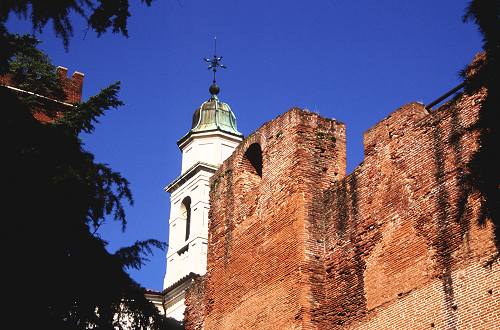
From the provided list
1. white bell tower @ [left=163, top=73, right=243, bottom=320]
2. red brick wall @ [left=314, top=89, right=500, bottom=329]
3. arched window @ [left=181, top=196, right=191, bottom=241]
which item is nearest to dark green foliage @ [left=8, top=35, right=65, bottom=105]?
red brick wall @ [left=314, top=89, right=500, bottom=329]

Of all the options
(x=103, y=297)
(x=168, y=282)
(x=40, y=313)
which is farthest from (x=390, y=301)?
(x=168, y=282)

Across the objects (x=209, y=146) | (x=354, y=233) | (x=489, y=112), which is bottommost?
(x=489, y=112)

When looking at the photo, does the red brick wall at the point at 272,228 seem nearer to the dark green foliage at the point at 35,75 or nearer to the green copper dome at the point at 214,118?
the dark green foliage at the point at 35,75

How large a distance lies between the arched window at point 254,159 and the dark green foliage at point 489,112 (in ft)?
18.9

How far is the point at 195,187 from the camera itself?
3384 centimetres

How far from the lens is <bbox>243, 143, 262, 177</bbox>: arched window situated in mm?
15357

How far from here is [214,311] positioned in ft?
47.5

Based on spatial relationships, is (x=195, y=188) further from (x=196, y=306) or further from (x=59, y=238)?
(x=59, y=238)

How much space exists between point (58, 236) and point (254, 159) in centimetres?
782

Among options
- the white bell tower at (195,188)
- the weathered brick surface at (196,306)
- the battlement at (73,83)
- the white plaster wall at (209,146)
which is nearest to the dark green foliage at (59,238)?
the weathered brick surface at (196,306)

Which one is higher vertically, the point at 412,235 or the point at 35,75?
the point at 35,75

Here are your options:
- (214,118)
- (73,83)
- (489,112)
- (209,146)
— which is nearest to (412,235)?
(489,112)

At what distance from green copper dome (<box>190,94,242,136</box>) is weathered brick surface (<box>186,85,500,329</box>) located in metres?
19.5

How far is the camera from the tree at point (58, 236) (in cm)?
754
